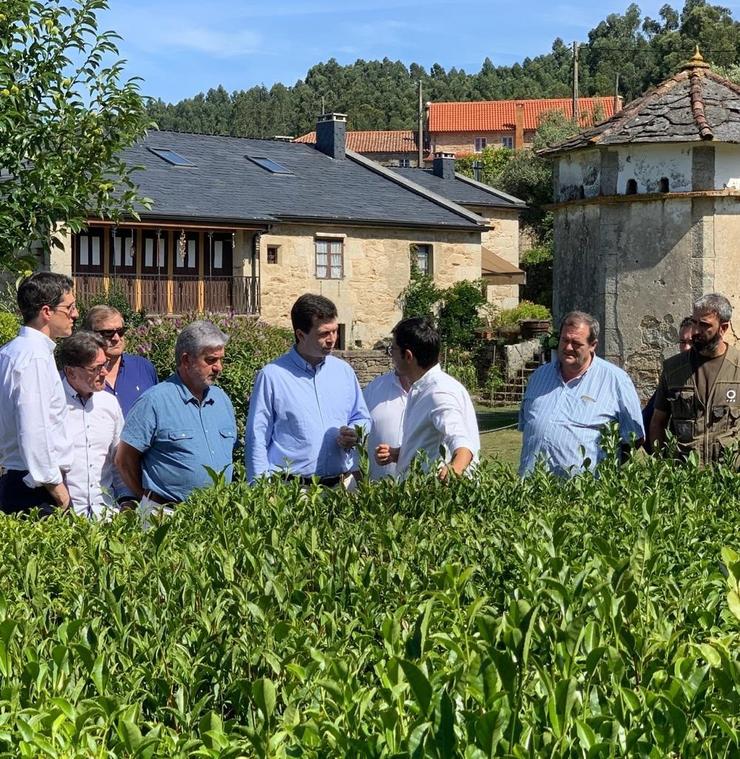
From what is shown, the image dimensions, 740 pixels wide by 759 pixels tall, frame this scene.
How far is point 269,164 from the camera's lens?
133 feet

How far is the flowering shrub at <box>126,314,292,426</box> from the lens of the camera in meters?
11.5

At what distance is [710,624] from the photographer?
3113 mm

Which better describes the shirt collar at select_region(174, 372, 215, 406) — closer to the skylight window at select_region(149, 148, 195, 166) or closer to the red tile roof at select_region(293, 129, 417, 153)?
the skylight window at select_region(149, 148, 195, 166)

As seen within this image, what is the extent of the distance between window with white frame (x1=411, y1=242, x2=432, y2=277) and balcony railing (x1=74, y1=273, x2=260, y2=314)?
5.46 metres

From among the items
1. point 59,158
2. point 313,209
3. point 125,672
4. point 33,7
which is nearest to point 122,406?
point 59,158

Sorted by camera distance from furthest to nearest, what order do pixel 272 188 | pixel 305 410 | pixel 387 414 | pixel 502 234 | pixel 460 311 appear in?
pixel 502 234
pixel 272 188
pixel 460 311
pixel 387 414
pixel 305 410

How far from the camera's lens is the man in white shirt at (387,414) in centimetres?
714

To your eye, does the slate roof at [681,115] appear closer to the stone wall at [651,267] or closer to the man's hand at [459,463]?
the stone wall at [651,267]

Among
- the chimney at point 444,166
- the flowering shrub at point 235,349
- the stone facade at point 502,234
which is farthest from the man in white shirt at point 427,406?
the chimney at point 444,166

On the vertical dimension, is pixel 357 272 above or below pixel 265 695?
above

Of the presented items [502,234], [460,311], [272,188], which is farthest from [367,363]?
[502,234]

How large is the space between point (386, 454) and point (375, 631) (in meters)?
3.74

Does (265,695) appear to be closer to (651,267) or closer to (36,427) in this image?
(36,427)

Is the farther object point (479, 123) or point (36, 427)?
point (479, 123)
